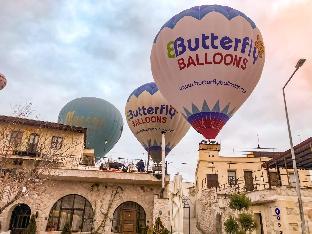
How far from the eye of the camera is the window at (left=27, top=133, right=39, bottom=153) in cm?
2787

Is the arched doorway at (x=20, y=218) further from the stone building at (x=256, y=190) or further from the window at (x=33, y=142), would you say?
the stone building at (x=256, y=190)

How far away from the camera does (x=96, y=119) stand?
117ft

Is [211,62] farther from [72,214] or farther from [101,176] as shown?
[72,214]

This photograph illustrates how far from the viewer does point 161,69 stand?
21500 mm

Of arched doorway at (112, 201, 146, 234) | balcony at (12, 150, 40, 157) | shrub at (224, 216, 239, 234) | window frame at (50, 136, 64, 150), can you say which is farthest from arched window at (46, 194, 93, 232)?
shrub at (224, 216, 239, 234)

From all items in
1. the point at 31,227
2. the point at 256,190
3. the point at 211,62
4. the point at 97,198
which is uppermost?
the point at 211,62

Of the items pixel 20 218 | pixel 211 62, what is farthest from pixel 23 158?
pixel 211 62

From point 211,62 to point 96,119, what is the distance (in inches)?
781

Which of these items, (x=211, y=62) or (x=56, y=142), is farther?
(x=56, y=142)

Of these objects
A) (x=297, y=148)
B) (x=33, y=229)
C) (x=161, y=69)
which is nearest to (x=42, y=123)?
(x=33, y=229)

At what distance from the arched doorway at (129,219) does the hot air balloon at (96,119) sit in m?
12.0

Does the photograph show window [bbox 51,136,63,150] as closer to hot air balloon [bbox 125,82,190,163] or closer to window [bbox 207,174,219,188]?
hot air balloon [bbox 125,82,190,163]

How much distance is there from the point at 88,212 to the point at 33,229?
14.5 ft

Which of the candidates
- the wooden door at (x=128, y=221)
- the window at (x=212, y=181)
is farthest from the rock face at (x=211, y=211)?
the wooden door at (x=128, y=221)
